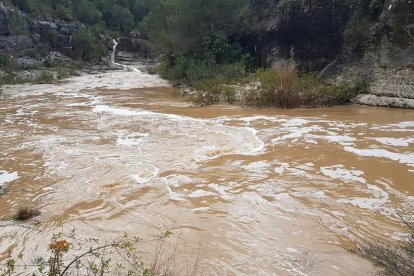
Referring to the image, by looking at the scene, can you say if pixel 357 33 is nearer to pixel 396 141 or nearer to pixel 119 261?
pixel 396 141

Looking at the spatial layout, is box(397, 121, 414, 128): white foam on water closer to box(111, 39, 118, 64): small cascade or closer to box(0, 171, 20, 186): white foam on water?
box(0, 171, 20, 186): white foam on water

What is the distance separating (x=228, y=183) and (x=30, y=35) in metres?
34.1

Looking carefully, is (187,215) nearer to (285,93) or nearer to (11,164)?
(11,164)

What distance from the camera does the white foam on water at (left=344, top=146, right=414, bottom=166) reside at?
6570mm

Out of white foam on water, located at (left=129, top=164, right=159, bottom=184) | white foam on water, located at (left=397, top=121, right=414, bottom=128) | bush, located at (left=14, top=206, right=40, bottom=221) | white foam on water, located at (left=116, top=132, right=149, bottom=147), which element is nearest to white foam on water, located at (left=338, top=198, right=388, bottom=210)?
white foam on water, located at (left=129, top=164, right=159, bottom=184)

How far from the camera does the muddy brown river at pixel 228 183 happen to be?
4027mm

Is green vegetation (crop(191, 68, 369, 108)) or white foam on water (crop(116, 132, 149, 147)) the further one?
green vegetation (crop(191, 68, 369, 108))

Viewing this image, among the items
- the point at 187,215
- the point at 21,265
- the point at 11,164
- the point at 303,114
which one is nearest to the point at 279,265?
the point at 187,215

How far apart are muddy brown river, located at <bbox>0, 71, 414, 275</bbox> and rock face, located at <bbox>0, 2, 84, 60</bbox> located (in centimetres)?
2448

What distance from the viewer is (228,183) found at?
571 centimetres

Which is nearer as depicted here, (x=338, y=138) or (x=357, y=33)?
(x=338, y=138)

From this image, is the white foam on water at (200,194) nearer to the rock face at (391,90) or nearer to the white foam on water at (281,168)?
the white foam on water at (281,168)

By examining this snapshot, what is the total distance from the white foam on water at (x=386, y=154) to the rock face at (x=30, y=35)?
3070 centimetres

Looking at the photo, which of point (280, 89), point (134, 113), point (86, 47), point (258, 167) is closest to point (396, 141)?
point (258, 167)
